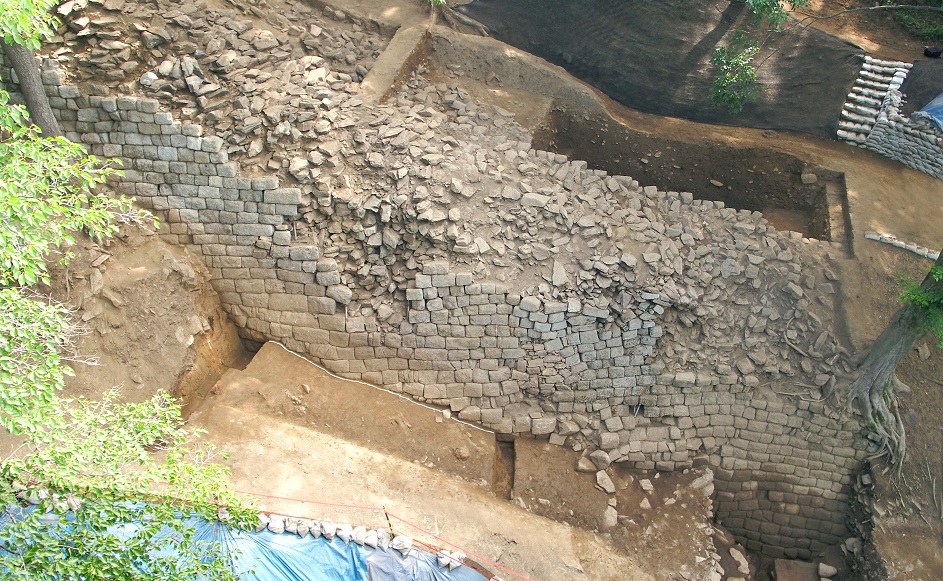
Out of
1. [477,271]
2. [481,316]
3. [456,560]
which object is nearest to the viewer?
[456,560]

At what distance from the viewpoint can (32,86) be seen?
815 centimetres

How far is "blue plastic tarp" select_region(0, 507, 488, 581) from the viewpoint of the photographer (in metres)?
6.69

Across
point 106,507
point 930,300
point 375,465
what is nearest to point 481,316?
point 375,465

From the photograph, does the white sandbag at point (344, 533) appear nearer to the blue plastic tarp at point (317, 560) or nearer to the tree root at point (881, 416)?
the blue plastic tarp at point (317, 560)

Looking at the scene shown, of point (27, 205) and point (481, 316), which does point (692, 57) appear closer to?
point (481, 316)

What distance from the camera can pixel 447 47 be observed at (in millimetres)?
11703

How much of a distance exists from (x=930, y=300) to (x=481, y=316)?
512 centimetres

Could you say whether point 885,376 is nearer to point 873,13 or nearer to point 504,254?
point 504,254

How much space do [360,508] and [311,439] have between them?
1.15 meters

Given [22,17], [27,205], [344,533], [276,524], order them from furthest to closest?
[344,533]
[276,524]
[27,205]
[22,17]

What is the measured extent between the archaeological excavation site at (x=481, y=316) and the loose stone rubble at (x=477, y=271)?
3cm

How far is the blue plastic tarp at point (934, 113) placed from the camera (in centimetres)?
1092

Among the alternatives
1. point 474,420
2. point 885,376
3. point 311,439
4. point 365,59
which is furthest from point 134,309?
point 885,376

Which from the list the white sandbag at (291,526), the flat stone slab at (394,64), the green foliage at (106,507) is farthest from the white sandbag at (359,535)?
the flat stone slab at (394,64)
